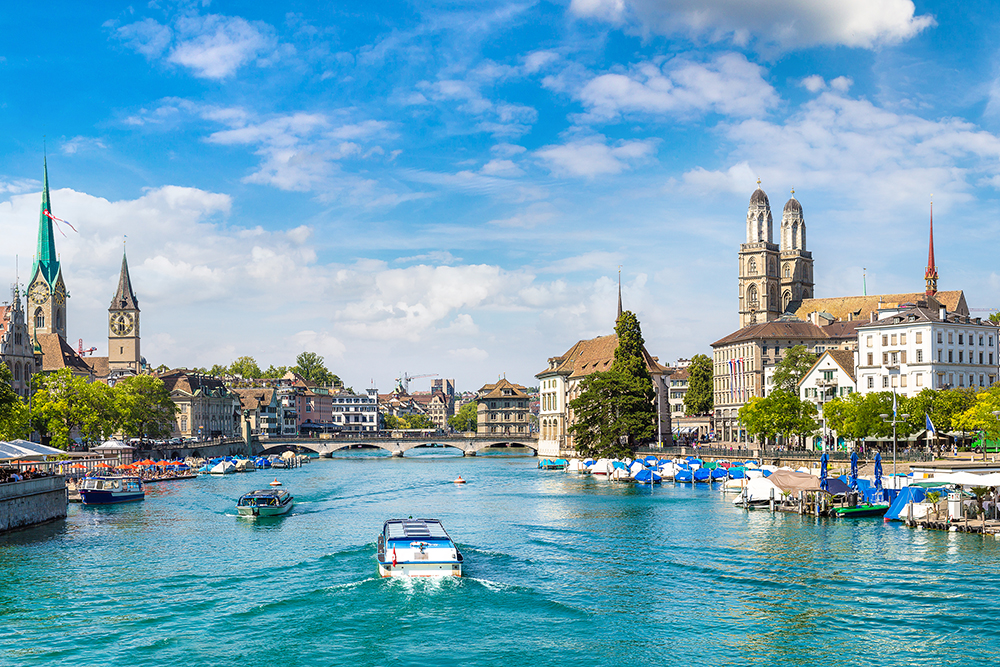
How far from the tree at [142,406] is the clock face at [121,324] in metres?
74.7

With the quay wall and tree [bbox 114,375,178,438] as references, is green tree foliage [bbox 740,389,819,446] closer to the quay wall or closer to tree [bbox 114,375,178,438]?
the quay wall

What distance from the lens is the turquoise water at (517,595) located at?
91.7ft

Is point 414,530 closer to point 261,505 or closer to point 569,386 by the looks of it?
point 261,505

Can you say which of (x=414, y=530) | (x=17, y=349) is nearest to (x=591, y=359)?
(x=17, y=349)

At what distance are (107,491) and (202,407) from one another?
101465 millimetres

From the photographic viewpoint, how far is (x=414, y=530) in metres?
40.3

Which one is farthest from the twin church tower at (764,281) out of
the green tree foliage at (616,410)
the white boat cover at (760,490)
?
the white boat cover at (760,490)

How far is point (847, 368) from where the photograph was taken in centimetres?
11000

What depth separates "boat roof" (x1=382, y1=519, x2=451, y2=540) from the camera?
125ft

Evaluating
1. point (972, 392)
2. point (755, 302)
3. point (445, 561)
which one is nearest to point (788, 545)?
point (445, 561)

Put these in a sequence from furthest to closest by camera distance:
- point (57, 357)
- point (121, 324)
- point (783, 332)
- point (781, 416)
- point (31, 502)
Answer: point (121, 324)
point (57, 357)
point (783, 332)
point (781, 416)
point (31, 502)

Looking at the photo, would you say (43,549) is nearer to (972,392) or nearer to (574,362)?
(972,392)

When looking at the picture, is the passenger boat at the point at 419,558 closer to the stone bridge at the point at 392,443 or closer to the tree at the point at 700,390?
the stone bridge at the point at 392,443

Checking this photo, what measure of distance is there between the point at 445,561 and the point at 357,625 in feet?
20.9
